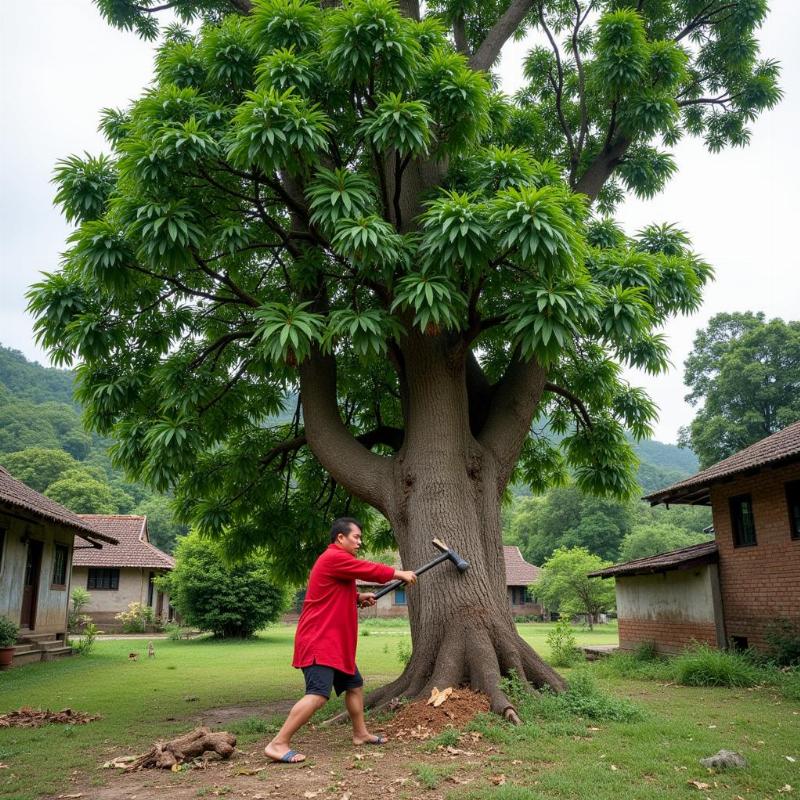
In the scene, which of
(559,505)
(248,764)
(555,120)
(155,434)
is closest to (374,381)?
(155,434)

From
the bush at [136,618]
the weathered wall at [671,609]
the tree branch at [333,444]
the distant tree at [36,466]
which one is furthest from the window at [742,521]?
the distant tree at [36,466]

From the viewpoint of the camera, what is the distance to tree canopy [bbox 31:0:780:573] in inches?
278

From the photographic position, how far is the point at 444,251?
689 cm

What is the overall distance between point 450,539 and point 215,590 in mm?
20222

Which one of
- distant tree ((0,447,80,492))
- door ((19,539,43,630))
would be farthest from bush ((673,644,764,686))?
distant tree ((0,447,80,492))

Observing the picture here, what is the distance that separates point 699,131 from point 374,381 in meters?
7.07

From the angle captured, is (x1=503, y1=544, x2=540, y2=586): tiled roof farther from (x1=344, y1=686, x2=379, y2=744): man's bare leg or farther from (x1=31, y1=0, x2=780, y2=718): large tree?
(x1=344, y1=686, x2=379, y2=744): man's bare leg

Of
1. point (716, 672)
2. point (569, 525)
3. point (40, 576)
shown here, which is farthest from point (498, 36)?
point (569, 525)

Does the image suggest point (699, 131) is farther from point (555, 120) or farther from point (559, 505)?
point (559, 505)

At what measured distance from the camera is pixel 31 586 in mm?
19156

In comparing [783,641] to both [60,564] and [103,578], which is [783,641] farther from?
[103,578]

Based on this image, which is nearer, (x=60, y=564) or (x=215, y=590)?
(x=60, y=564)

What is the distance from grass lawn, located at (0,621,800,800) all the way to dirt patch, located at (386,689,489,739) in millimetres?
295

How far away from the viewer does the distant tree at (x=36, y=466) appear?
190ft
